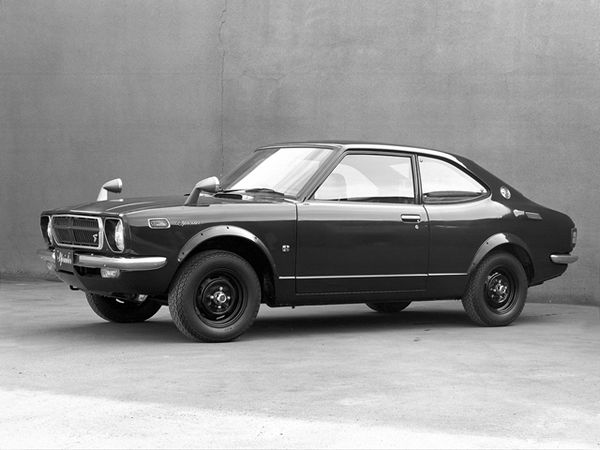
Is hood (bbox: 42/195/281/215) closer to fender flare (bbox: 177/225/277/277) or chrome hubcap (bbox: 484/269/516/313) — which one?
fender flare (bbox: 177/225/277/277)

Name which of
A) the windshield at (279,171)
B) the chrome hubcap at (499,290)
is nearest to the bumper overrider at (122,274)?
the windshield at (279,171)

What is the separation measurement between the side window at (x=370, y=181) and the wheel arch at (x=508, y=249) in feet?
2.55

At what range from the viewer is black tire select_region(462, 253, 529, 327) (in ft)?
32.3

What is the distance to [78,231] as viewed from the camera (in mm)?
8711

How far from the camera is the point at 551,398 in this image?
6.64 meters

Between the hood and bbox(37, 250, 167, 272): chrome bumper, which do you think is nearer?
bbox(37, 250, 167, 272): chrome bumper

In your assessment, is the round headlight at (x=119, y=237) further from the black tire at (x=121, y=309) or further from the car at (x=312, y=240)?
the black tire at (x=121, y=309)

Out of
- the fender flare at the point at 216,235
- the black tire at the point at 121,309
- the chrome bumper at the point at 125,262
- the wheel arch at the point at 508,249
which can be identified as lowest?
the black tire at the point at 121,309

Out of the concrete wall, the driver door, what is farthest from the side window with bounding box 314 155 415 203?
the concrete wall

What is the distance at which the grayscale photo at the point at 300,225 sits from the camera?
6.34m

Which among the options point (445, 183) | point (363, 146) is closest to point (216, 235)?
point (363, 146)

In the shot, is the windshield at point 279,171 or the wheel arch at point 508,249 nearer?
the windshield at point 279,171

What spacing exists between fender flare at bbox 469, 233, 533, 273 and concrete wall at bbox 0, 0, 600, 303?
8.25 ft

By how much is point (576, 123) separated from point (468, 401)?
649 cm
